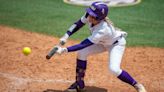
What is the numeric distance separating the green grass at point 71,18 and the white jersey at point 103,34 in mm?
3075

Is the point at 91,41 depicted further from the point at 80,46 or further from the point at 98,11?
the point at 98,11

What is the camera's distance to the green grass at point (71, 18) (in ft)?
30.8

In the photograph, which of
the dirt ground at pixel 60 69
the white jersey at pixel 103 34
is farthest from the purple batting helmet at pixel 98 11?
the dirt ground at pixel 60 69

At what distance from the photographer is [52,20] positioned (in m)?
10.8

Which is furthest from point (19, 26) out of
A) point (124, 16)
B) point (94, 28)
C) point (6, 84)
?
point (94, 28)

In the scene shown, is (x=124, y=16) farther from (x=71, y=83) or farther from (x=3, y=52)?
(x=71, y=83)

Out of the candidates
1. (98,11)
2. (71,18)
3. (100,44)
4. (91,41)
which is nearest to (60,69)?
(100,44)

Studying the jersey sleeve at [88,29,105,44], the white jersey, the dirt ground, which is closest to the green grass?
the dirt ground

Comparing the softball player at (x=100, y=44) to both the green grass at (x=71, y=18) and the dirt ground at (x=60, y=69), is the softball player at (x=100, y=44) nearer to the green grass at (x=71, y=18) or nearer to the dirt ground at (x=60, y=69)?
the dirt ground at (x=60, y=69)

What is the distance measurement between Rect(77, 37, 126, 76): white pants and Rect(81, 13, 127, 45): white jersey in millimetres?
131

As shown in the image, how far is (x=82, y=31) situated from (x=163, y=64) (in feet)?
9.87

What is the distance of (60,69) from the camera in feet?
22.8

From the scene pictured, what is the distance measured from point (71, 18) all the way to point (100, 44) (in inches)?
204

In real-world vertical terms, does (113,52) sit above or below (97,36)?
below
